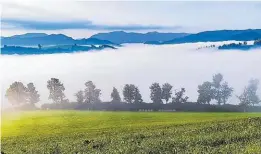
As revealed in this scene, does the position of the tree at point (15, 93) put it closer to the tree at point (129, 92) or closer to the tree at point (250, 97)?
the tree at point (129, 92)

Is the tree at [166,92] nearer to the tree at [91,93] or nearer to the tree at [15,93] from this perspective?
the tree at [91,93]

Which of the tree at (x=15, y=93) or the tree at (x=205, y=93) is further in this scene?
the tree at (x=15, y=93)

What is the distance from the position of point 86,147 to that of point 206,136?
40.6 feet

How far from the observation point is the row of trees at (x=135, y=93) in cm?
15262

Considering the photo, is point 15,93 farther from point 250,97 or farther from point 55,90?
point 250,97

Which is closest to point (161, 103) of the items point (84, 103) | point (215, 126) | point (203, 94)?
point (203, 94)

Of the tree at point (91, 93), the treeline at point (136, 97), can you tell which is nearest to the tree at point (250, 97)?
the treeline at point (136, 97)

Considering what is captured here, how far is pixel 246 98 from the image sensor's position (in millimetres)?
149875

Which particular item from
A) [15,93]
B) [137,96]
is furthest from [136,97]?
[15,93]

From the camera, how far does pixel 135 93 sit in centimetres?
16562

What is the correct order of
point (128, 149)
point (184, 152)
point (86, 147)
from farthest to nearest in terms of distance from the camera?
point (86, 147), point (128, 149), point (184, 152)

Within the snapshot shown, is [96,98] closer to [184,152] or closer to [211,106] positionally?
[211,106]

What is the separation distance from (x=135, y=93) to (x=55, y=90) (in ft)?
93.4

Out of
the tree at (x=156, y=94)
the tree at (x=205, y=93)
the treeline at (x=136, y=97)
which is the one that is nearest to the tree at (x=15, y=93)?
the treeline at (x=136, y=97)
